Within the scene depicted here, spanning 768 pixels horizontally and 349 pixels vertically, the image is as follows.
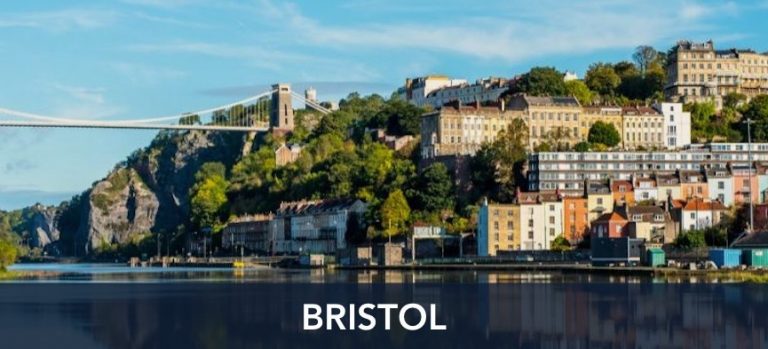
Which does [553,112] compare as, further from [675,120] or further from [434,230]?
[434,230]

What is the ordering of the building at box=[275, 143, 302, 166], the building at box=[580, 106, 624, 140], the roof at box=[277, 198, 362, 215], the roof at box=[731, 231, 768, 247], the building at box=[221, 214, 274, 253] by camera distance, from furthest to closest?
1. the building at box=[275, 143, 302, 166]
2. the building at box=[221, 214, 274, 253]
3. the building at box=[580, 106, 624, 140]
4. the roof at box=[277, 198, 362, 215]
5. the roof at box=[731, 231, 768, 247]

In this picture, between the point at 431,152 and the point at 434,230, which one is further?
the point at 431,152

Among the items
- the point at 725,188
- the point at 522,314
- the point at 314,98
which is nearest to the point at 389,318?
the point at 522,314

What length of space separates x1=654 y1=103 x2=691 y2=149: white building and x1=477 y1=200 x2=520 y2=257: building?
1880cm

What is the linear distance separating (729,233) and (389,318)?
1456 inches

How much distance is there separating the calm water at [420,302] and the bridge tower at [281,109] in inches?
2703

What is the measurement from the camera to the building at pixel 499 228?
7381 centimetres

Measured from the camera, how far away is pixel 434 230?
259 ft

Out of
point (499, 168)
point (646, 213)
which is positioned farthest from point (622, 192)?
point (499, 168)

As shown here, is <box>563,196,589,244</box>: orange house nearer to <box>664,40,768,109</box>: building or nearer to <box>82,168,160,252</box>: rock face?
<box>664,40,768,109</box>: building

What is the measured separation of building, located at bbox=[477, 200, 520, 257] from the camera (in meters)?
73.8

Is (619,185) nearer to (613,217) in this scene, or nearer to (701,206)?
(701,206)

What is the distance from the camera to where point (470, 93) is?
10856 cm

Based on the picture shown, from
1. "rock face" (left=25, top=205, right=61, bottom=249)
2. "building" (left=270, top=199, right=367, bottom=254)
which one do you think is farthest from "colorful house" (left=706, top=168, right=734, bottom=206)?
"rock face" (left=25, top=205, right=61, bottom=249)
